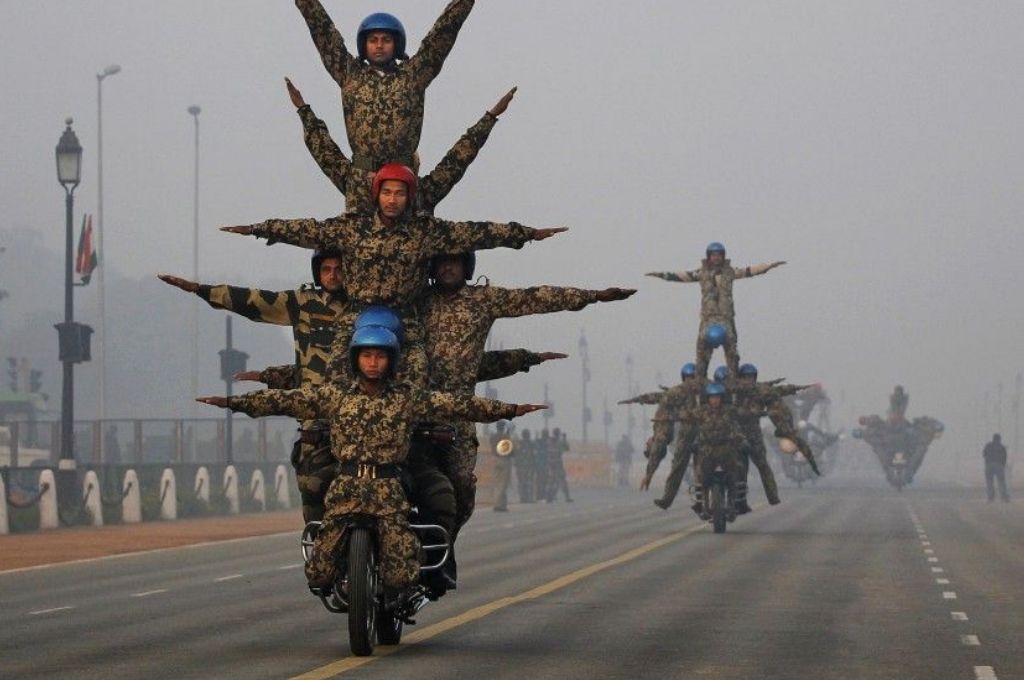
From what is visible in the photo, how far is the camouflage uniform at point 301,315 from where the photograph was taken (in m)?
15.8

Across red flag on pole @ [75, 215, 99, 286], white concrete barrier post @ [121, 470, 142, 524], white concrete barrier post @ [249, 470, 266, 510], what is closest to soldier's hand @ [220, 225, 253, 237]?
white concrete barrier post @ [121, 470, 142, 524]

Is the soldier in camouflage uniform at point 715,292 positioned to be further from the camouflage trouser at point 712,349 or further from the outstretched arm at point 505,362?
the outstretched arm at point 505,362

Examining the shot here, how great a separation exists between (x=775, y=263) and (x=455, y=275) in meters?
24.0

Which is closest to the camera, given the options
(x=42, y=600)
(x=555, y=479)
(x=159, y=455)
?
(x=42, y=600)

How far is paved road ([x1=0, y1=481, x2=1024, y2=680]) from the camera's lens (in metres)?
14.5

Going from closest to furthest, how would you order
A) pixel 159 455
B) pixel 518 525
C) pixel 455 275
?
1. pixel 455 275
2. pixel 518 525
3. pixel 159 455

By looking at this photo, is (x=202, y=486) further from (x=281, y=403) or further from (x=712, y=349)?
(x=281, y=403)

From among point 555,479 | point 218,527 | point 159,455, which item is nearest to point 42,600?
point 218,527

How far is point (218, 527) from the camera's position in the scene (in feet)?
148

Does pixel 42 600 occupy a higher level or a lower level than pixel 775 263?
lower

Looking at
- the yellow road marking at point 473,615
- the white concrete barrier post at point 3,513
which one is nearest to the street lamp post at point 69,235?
the white concrete barrier post at point 3,513

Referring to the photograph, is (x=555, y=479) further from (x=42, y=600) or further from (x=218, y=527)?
(x=42, y=600)

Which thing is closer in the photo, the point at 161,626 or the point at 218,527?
the point at 161,626

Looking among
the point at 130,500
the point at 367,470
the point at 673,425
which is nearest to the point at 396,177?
the point at 367,470
